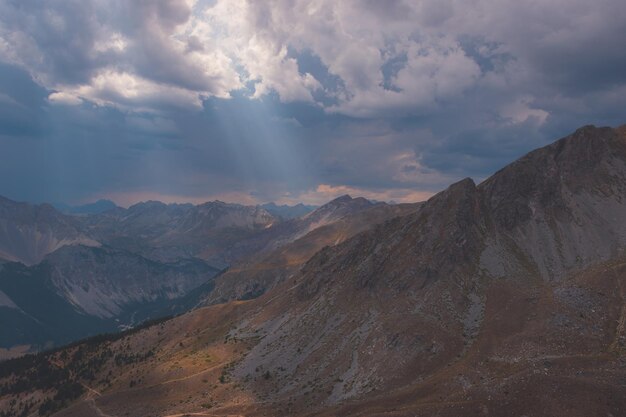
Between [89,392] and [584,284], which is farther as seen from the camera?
[89,392]

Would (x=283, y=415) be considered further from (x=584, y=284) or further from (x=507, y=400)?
(x=584, y=284)

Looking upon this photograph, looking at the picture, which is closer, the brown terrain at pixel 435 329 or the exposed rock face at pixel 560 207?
the brown terrain at pixel 435 329

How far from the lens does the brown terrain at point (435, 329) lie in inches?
3219

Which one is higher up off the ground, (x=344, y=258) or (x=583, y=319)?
(x=344, y=258)

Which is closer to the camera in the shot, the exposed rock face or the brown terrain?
the brown terrain

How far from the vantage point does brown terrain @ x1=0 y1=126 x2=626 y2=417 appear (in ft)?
268

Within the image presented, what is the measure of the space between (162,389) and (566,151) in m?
154

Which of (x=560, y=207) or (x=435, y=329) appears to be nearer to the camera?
(x=435, y=329)

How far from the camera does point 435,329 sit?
108812mm

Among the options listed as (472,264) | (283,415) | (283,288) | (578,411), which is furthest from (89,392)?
(578,411)

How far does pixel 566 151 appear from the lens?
166 meters

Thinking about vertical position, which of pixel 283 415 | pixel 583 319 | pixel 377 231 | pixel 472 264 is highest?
pixel 377 231

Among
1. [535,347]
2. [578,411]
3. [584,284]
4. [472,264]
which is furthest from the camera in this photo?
[472,264]

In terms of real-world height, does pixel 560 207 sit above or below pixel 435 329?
above
